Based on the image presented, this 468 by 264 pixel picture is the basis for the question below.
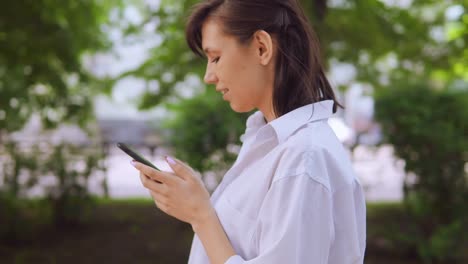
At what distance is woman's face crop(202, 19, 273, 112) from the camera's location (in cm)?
136

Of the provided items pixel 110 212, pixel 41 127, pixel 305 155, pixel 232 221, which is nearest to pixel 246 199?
pixel 232 221

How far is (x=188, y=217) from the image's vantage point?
1.34 metres

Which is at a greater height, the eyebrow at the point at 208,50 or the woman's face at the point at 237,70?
the eyebrow at the point at 208,50

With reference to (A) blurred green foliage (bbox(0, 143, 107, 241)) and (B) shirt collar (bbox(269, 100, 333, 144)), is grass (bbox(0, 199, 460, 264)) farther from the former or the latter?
(B) shirt collar (bbox(269, 100, 333, 144))

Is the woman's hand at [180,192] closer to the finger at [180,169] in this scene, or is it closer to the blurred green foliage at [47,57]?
the finger at [180,169]

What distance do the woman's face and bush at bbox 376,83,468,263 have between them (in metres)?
4.63

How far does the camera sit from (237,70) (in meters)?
1.37

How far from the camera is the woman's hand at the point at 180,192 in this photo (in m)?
1.32

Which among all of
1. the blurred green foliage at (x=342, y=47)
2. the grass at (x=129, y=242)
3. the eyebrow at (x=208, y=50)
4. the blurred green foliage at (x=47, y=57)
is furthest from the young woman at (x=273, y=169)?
the grass at (x=129, y=242)

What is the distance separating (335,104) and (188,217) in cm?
56

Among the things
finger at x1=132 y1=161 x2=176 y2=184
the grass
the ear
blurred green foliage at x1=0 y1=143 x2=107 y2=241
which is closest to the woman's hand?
finger at x1=132 y1=161 x2=176 y2=184

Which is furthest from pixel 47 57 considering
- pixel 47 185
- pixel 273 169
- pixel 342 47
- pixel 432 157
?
pixel 273 169

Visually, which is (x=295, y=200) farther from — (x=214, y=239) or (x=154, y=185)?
(x=154, y=185)

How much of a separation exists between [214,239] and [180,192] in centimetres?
14
